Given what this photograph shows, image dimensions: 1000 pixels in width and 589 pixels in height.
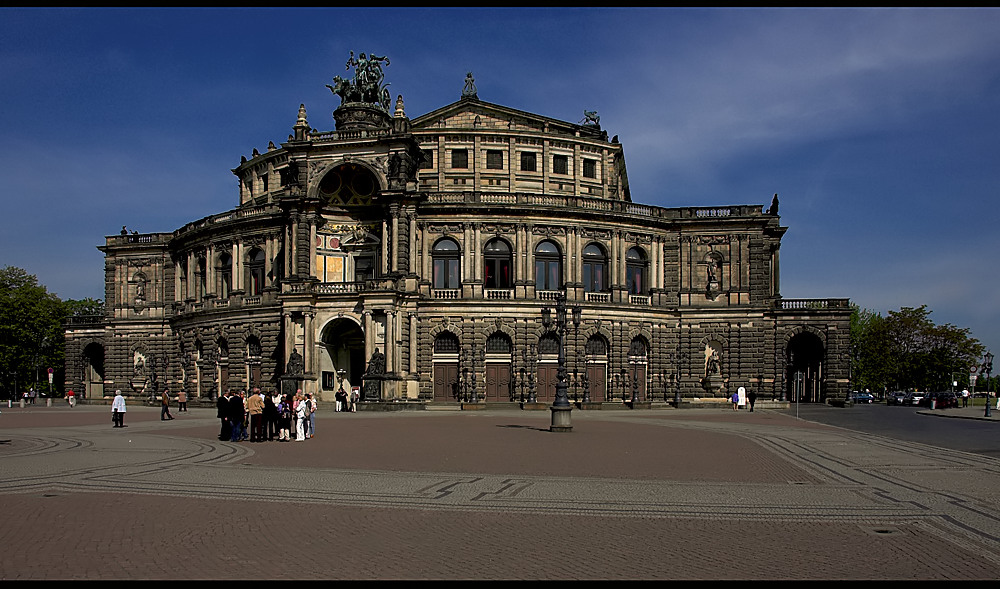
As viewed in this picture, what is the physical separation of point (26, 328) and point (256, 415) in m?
72.7

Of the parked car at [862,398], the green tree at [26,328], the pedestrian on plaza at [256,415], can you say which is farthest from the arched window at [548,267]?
the green tree at [26,328]

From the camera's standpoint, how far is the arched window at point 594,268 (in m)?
60.5

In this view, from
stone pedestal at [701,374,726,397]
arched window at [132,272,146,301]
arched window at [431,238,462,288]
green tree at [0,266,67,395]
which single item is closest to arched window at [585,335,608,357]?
stone pedestal at [701,374,726,397]

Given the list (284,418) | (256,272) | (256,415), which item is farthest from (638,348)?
(256,415)

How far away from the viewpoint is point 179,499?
14.4 metres

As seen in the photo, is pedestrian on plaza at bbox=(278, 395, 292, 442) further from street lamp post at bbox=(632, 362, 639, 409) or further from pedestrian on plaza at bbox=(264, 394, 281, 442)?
street lamp post at bbox=(632, 362, 639, 409)

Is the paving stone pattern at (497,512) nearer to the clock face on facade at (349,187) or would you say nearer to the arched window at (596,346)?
the arched window at (596,346)

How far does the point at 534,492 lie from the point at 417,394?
4103 centimetres

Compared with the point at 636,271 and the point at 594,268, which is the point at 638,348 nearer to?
the point at 636,271

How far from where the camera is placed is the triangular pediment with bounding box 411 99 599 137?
66125 millimetres

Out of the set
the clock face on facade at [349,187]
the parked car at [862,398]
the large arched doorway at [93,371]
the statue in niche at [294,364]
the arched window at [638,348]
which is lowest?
the parked car at [862,398]

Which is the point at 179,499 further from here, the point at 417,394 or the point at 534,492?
the point at 417,394

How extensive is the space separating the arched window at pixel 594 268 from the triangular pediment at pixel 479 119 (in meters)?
11.5
